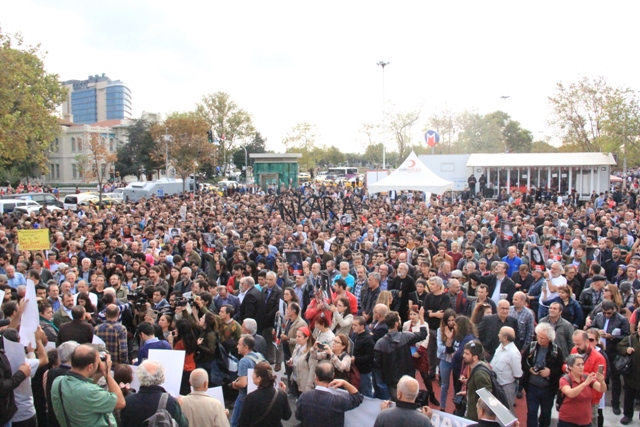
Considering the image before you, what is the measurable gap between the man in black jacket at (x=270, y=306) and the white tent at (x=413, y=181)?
15983 mm

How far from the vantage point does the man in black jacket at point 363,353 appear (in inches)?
250

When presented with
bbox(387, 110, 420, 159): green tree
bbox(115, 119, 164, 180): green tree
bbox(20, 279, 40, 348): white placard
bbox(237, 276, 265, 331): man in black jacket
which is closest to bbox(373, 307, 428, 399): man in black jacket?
bbox(237, 276, 265, 331): man in black jacket

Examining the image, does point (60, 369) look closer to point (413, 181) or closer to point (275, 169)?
point (413, 181)

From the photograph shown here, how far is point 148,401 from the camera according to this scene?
4.61 metres

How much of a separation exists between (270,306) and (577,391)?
465 cm

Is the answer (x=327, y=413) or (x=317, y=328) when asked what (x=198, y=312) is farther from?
(x=327, y=413)

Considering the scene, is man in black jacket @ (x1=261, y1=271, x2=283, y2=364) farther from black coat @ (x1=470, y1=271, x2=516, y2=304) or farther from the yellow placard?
the yellow placard

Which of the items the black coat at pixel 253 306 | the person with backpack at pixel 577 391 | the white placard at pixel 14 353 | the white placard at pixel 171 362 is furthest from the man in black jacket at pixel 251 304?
the person with backpack at pixel 577 391

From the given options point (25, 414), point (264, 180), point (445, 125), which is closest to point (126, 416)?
point (25, 414)

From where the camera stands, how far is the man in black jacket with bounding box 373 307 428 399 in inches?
247

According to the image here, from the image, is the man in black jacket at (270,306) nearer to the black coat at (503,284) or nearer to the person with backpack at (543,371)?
the black coat at (503,284)

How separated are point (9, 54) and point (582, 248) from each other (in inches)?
1043

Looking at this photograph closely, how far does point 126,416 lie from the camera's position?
458 cm

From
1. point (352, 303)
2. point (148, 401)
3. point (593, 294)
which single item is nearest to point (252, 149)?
point (352, 303)
